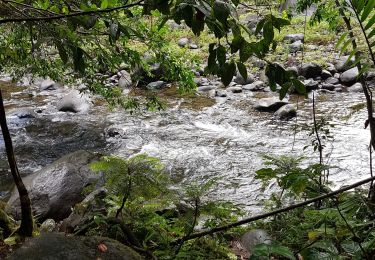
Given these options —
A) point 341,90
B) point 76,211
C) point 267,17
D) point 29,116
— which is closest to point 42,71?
point 76,211

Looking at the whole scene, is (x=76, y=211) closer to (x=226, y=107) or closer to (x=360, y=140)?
(x=360, y=140)

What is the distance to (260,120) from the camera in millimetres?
9523

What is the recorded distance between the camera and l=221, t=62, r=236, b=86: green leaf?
1.39 m

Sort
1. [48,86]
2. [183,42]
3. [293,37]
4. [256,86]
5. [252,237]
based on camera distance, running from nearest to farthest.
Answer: [252,237]
[256,86]
[48,86]
[293,37]
[183,42]

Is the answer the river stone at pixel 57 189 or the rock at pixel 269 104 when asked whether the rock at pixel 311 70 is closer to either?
the rock at pixel 269 104

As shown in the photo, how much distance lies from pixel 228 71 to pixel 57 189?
448 centimetres

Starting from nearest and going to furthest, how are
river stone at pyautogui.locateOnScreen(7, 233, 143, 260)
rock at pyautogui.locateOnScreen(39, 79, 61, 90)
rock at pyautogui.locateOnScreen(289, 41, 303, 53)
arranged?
river stone at pyautogui.locateOnScreen(7, 233, 143, 260) → rock at pyautogui.locateOnScreen(39, 79, 61, 90) → rock at pyautogui.locateOnScreen(289, 41, 303, 53)

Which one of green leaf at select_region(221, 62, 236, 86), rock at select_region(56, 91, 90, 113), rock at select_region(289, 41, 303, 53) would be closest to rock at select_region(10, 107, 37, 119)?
rock at select_region(56, 91, 90, 113)

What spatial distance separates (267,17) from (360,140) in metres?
7.19

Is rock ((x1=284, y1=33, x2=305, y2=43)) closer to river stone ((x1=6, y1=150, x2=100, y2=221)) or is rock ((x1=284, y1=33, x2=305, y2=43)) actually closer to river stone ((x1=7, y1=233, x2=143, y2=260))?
river stone ((x1=6, y1=150, x2=100, y2=221))

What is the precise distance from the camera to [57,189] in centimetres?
529

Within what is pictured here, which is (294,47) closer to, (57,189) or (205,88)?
(205,88)

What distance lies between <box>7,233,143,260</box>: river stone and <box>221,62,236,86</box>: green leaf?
1332 mm

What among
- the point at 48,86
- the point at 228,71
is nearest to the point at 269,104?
the point at 48,86
